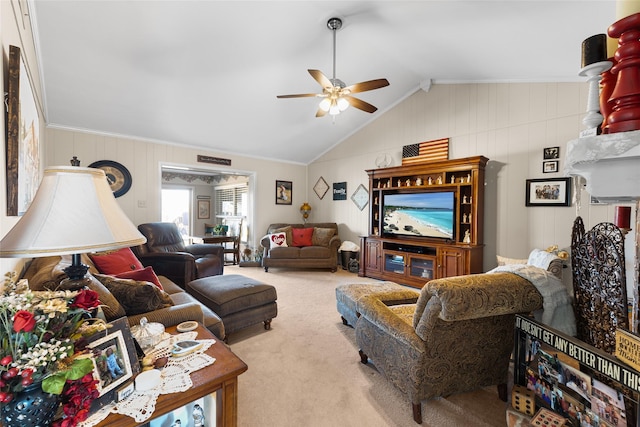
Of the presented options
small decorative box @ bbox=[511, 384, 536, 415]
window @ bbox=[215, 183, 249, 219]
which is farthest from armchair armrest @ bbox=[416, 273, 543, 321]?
window @ bbox=[215, 183, 249, 219]

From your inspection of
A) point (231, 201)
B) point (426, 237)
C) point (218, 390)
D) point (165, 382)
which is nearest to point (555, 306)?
point (218, 390)

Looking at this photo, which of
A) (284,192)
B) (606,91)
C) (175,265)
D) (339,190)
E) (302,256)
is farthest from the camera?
(284,192)

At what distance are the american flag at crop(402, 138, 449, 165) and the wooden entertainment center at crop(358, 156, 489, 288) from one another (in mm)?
271

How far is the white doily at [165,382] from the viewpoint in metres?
0.86

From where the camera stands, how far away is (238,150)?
5.66 meters

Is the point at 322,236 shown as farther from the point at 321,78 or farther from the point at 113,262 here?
the point at 113,262

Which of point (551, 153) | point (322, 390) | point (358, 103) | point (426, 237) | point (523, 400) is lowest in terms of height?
point (322, 390)

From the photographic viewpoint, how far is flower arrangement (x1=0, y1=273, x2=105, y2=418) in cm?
63

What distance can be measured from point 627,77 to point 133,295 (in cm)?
214

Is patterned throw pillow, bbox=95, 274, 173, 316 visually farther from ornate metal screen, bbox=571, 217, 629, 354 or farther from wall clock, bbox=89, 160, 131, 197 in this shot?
wall clock, bbox=89, 160, 131, 197

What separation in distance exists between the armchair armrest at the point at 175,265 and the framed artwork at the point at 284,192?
3.20 metres

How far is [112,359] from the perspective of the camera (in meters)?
0.94

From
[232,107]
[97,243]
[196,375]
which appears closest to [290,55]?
[232,107]

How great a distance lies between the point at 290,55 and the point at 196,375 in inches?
136
